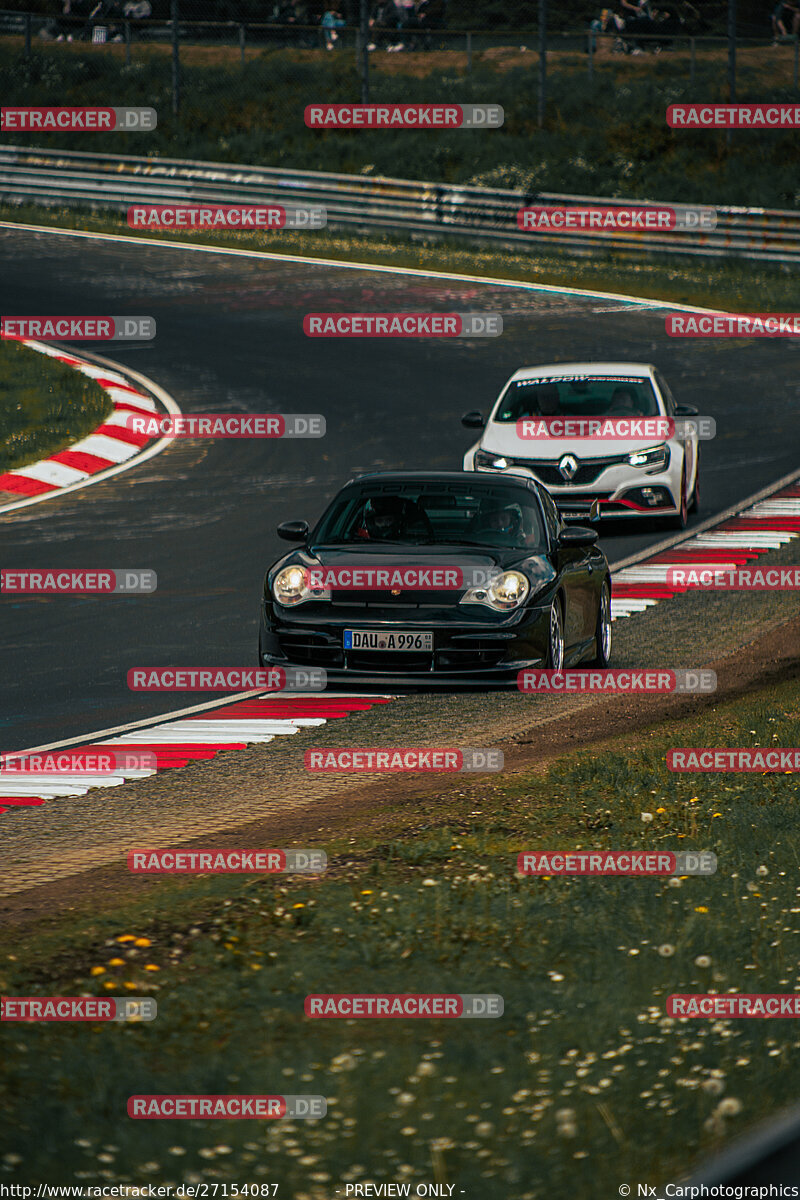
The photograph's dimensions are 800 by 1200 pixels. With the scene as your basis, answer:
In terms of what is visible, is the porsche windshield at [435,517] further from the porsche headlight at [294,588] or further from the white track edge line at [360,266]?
the white track edge line at [360,266]

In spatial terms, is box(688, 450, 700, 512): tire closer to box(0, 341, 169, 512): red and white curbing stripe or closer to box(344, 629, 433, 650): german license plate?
box(0, 341, 169, 512): red and white curbing stripe

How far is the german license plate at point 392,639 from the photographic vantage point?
1105cm

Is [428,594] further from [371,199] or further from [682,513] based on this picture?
[371,199]

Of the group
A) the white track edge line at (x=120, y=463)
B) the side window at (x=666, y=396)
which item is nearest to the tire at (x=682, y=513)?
the side window at (x=666, y=396)

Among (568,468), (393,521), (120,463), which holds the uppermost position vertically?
(393,521)

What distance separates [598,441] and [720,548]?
183 cm

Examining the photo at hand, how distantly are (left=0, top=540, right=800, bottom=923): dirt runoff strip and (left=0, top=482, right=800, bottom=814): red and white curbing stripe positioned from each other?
16cm

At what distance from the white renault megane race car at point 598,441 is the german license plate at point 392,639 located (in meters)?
6.57

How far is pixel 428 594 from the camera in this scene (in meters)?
11.2

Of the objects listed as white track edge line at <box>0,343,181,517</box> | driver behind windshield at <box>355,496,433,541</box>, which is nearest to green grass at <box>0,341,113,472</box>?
white track edge line at <box>0,343,181,517</box>

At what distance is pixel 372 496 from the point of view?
41.0 feet

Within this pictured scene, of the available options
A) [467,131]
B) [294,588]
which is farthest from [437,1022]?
[467,131]

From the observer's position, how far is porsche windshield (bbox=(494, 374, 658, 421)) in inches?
733

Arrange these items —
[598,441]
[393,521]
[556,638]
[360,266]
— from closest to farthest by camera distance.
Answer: [556,638] → [393,521] → [598,441] → [360,266]
